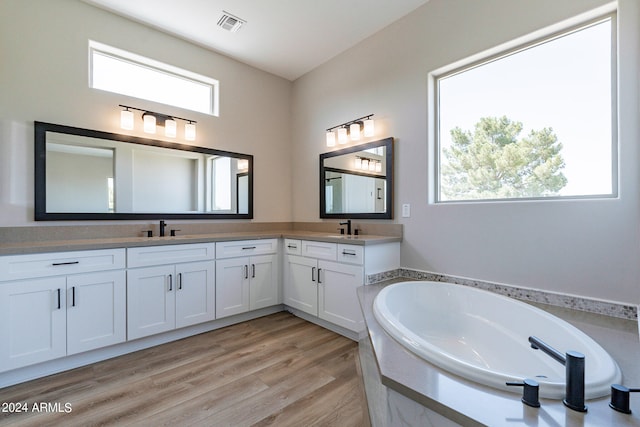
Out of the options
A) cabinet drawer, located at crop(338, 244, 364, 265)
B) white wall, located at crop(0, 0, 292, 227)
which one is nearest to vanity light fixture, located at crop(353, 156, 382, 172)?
cabinet drawer, located at crop(338, 244, 364, 265)

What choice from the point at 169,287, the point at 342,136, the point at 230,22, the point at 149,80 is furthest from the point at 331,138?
the point at 169,287

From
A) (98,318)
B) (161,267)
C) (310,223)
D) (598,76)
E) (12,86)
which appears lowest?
(98,318)

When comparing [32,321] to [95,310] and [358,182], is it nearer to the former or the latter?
[95,310]

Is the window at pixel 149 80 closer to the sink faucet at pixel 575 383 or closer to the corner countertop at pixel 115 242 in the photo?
the corner countertop at pixel 115 242

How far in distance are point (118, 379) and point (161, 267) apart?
2.77ft

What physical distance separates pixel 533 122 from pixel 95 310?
3.49m

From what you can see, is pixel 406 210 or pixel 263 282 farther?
pixel 263 282

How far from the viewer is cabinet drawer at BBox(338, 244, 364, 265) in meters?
2.44

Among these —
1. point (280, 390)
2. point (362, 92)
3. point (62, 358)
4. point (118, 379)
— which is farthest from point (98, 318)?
point (362, 92)

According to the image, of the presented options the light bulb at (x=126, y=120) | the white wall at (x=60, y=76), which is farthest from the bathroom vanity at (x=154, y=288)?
the light bulb at (x=126, y=120)

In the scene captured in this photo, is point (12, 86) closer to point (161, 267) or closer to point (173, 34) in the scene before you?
point (173, 34)

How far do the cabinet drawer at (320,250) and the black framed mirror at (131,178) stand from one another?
1.02 m

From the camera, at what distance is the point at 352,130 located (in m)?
3.08

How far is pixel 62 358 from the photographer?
2.06 m
